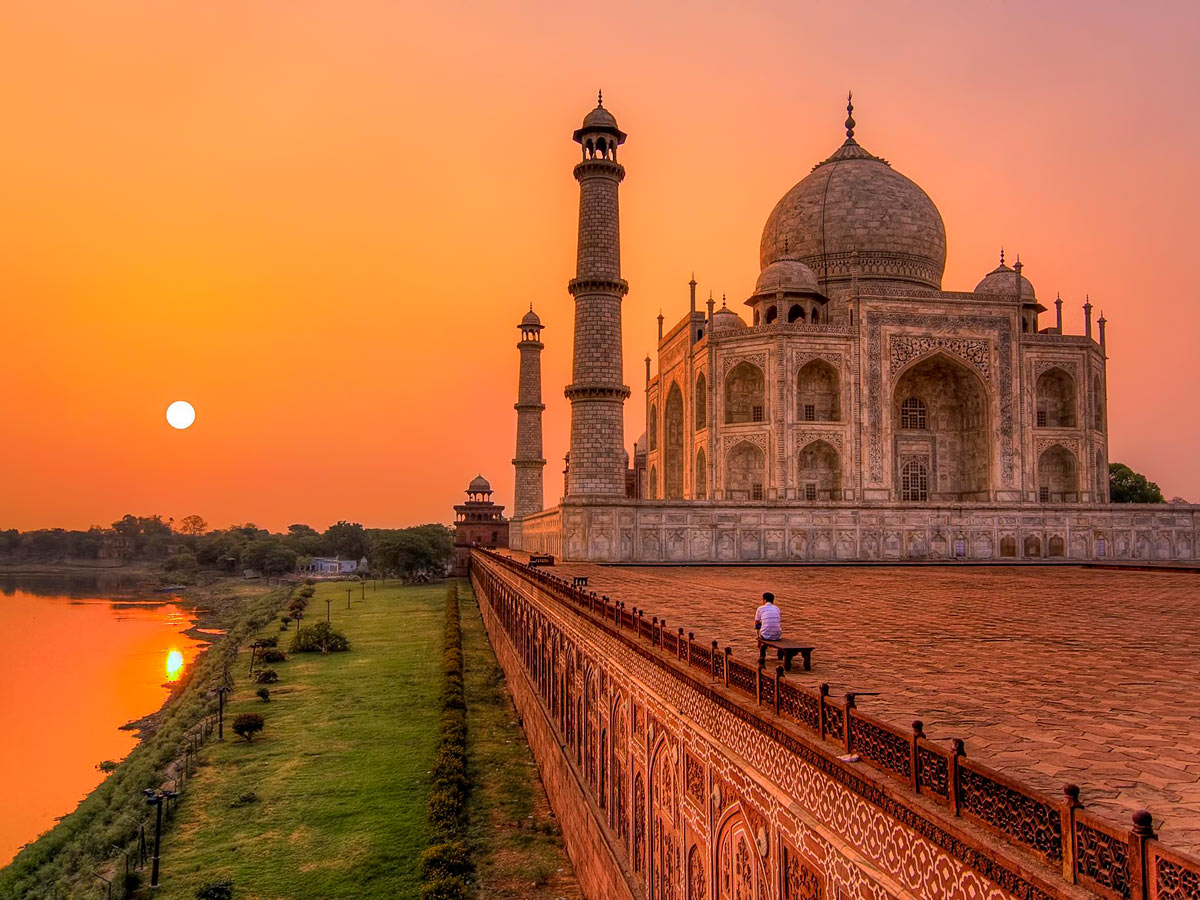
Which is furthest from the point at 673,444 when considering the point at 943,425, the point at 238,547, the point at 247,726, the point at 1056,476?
the point at 238,547

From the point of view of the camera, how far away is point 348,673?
26.1 meters

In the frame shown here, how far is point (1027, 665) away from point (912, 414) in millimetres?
27922

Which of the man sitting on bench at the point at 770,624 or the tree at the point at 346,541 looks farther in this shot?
the tree at the point at 346,541

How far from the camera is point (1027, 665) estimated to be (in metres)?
6.85

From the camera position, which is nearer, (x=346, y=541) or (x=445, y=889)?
(x=445, y=889)

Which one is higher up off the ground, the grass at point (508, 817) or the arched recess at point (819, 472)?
the arched recess at point (819, 472)

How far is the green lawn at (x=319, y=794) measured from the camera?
39.3 ft

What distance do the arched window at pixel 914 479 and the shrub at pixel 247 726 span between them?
906 inches

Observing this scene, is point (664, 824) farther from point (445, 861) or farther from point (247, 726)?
point (247, 726)

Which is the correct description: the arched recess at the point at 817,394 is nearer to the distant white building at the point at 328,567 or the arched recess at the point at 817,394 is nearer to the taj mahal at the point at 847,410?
the taj mahal at the point at 847,410

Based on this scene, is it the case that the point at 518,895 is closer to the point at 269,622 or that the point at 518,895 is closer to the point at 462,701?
the point at 462,701

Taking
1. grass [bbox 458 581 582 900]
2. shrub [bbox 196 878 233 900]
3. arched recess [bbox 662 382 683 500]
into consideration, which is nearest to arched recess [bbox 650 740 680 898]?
grass [bbox 458 581 582 900]

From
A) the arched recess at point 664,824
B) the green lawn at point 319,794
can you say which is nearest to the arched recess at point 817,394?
the green lawn at point 319,794

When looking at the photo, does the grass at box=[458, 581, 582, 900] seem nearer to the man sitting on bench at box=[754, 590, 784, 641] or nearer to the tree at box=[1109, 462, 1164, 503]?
the man sitting on bench at box=[754, 590, 784, 641]
